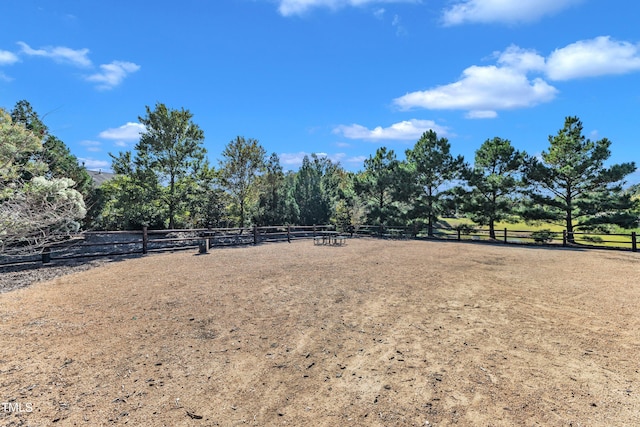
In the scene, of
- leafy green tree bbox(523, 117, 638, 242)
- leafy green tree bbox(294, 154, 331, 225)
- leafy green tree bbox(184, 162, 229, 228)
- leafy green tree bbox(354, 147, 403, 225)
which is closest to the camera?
leafy green tree bbox(523, 117, 638, 242)

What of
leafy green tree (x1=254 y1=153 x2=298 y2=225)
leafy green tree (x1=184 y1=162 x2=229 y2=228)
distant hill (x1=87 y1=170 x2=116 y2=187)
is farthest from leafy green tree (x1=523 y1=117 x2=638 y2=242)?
distant hill (x1=87 y1=170 x2=116 y2=187)

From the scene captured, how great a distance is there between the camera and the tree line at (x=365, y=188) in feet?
57.6

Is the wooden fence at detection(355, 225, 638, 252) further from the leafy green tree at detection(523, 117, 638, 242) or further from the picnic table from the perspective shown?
the picnic table

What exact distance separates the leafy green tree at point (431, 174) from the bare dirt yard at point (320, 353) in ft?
51.4

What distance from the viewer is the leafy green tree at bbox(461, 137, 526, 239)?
19953mm

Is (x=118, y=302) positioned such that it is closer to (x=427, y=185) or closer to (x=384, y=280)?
(x=384, y=280)

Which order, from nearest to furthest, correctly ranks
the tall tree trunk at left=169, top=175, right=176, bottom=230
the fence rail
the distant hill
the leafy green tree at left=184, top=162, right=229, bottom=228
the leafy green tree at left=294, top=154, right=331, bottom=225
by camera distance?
the fence rail, the tall tree trunk at left=169, top=175, right=176, bottom=230, the leafy green tree at left=184, top=162, right=229, bottom=228, the leafy green tree at left=294, top=154, right=331, bottom=225, the distant hill

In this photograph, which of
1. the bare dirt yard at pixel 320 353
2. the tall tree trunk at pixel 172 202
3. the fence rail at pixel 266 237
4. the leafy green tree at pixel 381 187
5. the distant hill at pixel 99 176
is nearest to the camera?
the bare dirt yard at pixel 320 353

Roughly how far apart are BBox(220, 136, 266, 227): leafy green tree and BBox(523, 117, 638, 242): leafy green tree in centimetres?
1904

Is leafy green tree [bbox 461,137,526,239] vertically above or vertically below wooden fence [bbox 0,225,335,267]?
above

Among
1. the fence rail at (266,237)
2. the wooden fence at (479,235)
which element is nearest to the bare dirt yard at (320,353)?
the fence rail at (266,237)

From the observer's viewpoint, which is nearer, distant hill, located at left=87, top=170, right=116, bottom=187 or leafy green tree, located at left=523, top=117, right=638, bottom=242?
leafy green tree, located at left=523, top=117, right=638, bottom=242

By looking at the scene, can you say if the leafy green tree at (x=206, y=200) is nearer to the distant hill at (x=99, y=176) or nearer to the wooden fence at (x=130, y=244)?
the wooden fence at (x=130, y=244)

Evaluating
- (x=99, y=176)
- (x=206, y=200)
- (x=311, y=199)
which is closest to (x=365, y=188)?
(x=311, y=199)
